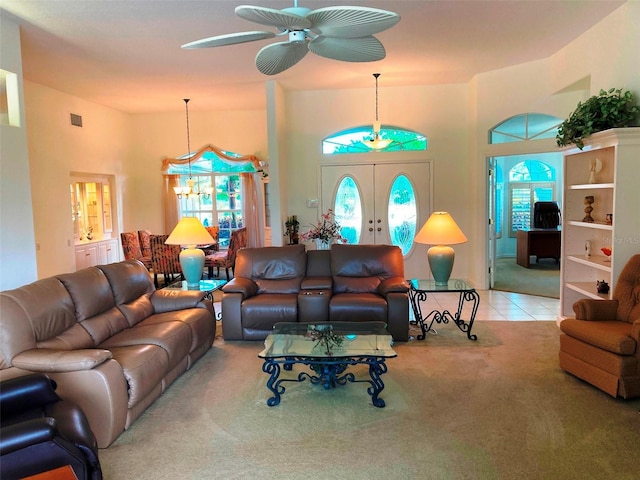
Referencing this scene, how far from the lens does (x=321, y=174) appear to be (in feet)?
24.0

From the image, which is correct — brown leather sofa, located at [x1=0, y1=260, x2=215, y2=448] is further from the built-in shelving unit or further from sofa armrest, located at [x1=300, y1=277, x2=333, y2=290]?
the built-in shelving unit

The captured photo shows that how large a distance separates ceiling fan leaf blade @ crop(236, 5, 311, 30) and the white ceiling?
66.5 inches

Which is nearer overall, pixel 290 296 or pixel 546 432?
pixel 546 432

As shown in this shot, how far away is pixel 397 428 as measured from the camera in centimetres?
279

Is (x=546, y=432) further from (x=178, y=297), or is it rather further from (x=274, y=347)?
(x=178, y=297)

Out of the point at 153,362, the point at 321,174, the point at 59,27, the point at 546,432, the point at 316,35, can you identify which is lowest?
the point at 546,432

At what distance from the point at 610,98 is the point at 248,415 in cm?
415

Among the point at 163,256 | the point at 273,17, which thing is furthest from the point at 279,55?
the point at 163,256

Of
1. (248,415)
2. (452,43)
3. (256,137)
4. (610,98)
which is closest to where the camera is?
(248,415)

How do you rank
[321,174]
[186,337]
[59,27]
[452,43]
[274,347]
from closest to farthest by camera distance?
1. [274,347]
2. [186,337]
3. [59,27]
4. [452,43]
5. [321,174]

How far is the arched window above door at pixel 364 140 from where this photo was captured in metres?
7.18

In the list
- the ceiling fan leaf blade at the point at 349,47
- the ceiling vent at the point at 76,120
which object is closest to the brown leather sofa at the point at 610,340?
the ceiling fan leaf blade at the point at 349,47

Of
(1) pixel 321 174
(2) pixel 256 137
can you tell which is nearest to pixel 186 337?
(1) pixel 321 174

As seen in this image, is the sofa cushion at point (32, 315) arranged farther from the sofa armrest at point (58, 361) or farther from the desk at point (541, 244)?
the desk at point (541, 244)
